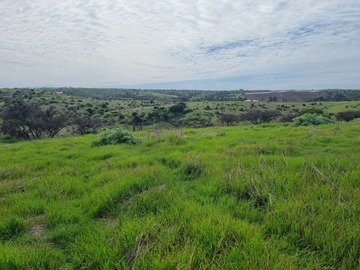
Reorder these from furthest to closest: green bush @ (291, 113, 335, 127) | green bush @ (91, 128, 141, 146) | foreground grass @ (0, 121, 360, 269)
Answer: green bush @ (291, 113, 335, 127)
green bush @ (91, 128, 141, 146)
foreground grass @ (0, 121, 360, 269)

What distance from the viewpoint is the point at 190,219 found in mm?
3744

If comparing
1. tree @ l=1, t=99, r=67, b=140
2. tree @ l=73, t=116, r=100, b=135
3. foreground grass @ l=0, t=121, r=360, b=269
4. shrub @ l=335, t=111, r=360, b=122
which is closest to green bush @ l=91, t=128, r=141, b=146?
foreground grass @ l=0, t=121, r=360, b=269

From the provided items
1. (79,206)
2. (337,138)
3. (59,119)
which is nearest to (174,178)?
(79,206)

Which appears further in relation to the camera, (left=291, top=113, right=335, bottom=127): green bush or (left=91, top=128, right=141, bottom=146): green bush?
(left=291, top=113, right=335, bottom=127): green bush

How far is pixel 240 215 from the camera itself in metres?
4.04

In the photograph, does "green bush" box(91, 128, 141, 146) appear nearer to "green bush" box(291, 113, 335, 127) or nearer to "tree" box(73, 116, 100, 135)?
"green bush" box(291, 113, 335, 127)

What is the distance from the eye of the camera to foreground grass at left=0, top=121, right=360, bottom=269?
2959mm

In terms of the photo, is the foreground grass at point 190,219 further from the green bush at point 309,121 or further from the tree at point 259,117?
the tree at point 259,117

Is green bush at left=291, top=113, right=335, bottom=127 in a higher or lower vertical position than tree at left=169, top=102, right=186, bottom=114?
higher

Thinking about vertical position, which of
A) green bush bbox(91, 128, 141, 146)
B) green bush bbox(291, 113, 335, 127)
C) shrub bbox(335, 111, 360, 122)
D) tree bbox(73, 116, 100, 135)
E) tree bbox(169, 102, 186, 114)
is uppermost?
green bush bbox(291, 113, 335, 127)

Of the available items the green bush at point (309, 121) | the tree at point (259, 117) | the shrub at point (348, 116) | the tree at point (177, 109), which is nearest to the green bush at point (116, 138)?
the green bush at point (309, 121)

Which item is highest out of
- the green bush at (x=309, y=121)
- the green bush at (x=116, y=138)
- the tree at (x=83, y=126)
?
the green bush at (x=309, y=121)

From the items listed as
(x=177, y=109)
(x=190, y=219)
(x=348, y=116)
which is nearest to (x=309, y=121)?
(x=190, y=219)

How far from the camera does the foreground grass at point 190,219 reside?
116 inches
